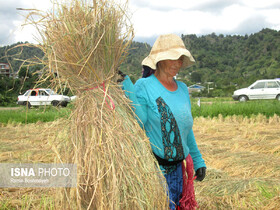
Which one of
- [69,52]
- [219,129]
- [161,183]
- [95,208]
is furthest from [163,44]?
[219,129]

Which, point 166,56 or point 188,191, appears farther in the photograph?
point 188,191

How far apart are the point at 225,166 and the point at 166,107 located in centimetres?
230

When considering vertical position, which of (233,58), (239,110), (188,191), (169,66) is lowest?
(239,110)

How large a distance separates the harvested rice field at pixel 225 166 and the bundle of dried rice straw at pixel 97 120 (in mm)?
230

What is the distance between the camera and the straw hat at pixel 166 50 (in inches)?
64.9

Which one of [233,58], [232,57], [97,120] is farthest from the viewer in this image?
[232,57]

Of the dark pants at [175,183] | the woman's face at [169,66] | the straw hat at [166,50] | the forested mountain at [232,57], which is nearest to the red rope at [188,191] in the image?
the dark pants at [175,183]

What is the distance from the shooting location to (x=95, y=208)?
4.11ft

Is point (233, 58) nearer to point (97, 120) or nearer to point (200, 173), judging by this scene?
point (200, 173)

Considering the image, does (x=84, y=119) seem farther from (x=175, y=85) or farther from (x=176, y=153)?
(x=175, y=85)

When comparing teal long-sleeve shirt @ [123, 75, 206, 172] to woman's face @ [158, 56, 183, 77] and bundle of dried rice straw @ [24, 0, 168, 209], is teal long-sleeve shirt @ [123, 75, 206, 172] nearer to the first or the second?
woman's face @ [158, 56, 183, 77]

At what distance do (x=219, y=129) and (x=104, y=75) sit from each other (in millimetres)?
5202

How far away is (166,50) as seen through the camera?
5.56ft

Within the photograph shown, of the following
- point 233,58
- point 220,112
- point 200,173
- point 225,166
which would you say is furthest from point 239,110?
point 233,58
